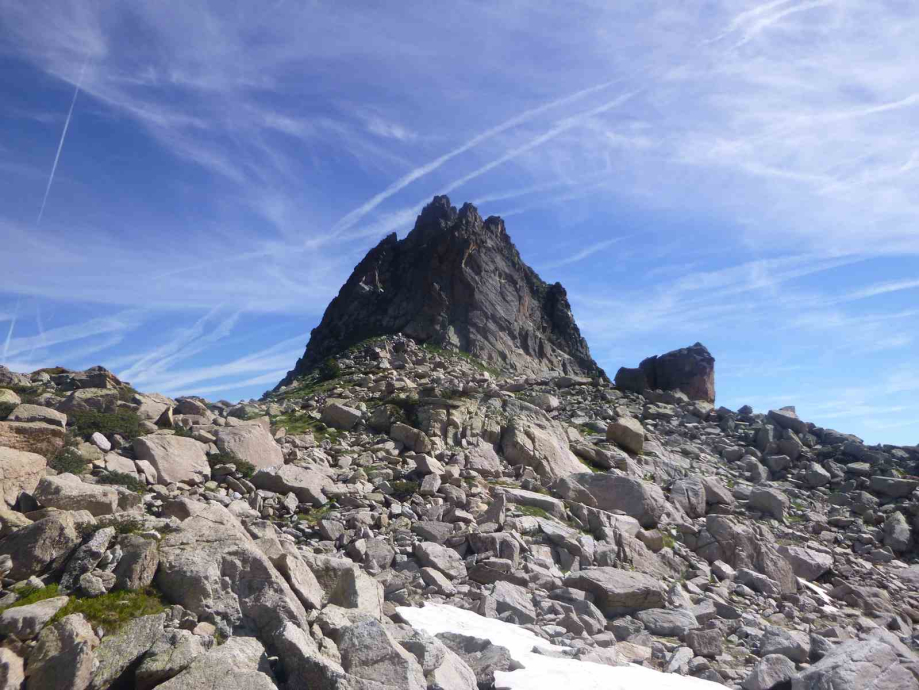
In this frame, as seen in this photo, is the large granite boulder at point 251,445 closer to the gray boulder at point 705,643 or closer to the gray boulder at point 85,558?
the gray boulder at point 85,558

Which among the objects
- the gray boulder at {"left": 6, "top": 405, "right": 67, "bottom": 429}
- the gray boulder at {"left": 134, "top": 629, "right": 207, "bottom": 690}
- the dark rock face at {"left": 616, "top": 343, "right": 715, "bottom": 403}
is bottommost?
the gray boulder at {"left": 134, "top": 629, "right": 207, "bottom": 690}

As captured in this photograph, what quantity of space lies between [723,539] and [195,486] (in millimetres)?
15943

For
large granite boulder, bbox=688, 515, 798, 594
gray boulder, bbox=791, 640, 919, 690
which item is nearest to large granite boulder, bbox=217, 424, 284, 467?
large granite boulder, bbox=688, 515, 798, 594

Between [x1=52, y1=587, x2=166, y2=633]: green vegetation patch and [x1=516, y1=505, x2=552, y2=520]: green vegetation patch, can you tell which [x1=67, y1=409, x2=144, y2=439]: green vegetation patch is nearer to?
[x1=52, y1=587, x2=166, y2=633]: green vegetation patch

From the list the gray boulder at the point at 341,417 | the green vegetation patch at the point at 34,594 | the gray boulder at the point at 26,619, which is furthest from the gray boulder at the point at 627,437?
the gray boulder at the point at 26,619

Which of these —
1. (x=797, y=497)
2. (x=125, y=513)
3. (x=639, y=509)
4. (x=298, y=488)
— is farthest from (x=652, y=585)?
(x=797, y=497)

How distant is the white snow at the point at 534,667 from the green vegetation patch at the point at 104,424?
8872mm

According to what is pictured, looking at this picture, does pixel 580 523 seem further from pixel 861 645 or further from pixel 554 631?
pixel 861 645

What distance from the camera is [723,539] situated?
68.6 ft

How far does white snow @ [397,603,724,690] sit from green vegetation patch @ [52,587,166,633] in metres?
4.67

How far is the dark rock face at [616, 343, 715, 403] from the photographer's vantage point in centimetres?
4875

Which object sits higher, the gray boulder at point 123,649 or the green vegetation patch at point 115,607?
the green vegetation patch at point 115,607

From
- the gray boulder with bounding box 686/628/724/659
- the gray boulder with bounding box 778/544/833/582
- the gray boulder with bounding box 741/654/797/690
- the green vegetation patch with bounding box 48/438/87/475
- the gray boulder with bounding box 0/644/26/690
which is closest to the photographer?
the gray boulder with bounding box 0/644/26/690

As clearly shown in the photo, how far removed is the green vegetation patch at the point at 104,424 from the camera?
52.0 ft
